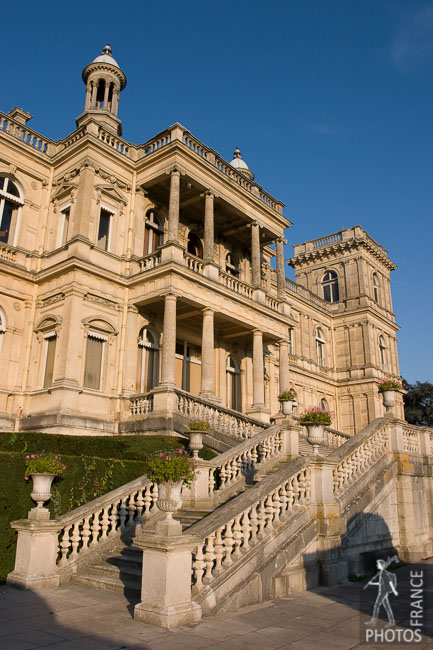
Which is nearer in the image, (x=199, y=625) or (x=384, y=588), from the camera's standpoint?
(x=199, y=625)

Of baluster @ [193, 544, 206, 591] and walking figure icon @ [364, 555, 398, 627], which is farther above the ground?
baluster @ [193, 544, 206, 591]

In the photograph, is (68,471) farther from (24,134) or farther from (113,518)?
(24,134)

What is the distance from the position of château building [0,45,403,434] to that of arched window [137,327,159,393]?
0.19 ft

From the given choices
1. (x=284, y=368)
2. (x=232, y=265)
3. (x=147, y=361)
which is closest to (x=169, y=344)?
(x=147, y=361)

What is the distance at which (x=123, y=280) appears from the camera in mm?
19719

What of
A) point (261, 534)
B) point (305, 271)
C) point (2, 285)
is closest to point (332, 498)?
point (261, 534)

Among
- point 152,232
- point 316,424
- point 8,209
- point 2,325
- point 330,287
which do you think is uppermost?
point 330,287

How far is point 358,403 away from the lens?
123 ft

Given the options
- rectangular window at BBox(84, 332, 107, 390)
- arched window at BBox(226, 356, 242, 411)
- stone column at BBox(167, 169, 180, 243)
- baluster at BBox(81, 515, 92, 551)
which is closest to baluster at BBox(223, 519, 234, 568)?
baluster at BBox(81, 515, 92, 551)

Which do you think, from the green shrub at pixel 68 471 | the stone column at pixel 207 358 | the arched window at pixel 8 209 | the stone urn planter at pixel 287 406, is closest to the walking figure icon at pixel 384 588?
the stone urn planter at pixel 287 406

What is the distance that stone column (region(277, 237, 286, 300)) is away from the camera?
24891 millimetres

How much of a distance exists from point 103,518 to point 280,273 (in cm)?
1728

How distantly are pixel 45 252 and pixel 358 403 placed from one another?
84.7 ft

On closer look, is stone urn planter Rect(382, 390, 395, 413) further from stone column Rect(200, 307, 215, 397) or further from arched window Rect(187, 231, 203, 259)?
arched window Rect(187, 231, 203, 259)
